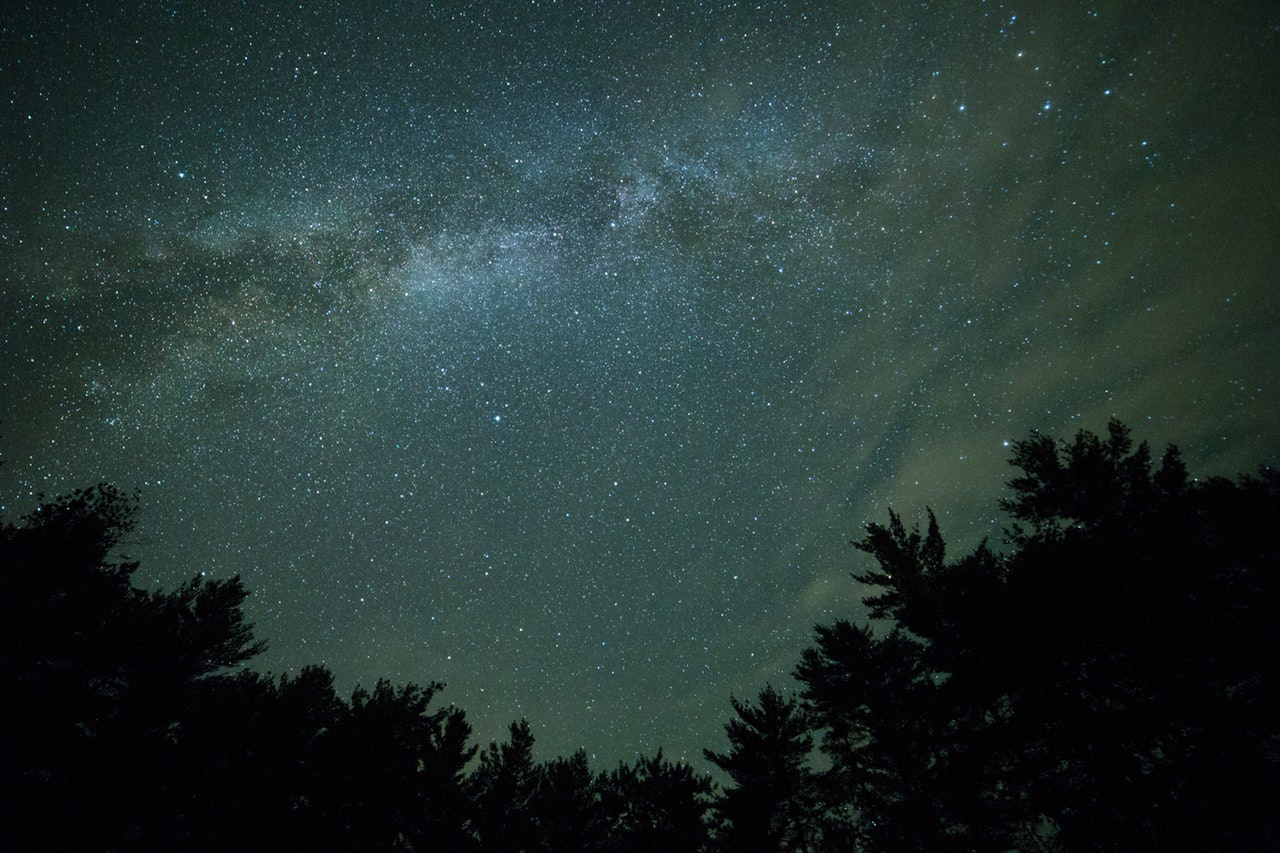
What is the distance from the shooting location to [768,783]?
18.2 m

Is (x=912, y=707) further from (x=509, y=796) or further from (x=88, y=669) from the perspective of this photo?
(x=88, y=669)

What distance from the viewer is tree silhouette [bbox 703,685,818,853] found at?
57.3 ft

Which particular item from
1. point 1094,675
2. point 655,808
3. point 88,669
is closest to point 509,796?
point 655,808

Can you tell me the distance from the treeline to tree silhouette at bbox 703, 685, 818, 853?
133 mm

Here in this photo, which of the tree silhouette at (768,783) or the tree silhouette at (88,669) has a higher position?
the tree silhouette at (88,669)

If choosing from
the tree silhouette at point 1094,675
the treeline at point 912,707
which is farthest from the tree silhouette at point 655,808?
the tree silhouette at point 1094,675

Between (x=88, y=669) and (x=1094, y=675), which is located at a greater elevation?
(x=88, y=669)

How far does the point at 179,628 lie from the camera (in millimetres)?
13922

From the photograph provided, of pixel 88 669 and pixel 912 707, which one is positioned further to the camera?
pixel 912 707

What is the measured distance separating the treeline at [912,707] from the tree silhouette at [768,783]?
0.44ft

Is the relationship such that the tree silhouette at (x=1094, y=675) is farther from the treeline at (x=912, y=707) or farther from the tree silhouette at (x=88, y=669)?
the tree silhouette at (x=88, y=669)

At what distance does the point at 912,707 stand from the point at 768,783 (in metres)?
5.92

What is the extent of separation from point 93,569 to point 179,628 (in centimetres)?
251

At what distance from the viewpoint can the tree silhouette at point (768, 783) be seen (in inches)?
688
